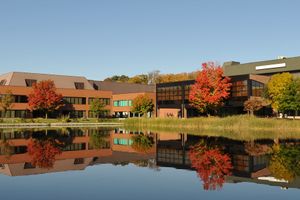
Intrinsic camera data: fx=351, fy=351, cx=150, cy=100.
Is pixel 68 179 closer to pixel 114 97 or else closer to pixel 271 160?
pixel 271 160

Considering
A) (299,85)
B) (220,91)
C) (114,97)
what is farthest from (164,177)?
(114,97)

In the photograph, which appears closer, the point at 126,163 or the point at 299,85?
the point at 126,163

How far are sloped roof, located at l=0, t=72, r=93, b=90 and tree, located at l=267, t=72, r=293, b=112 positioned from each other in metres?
53.1

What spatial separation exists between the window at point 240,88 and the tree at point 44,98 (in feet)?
122

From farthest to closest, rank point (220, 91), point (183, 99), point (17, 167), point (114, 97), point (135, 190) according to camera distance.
→ point (114, 97)
point (183, 99)
point (220, 91)
point (17, 167)
point (135, 190)

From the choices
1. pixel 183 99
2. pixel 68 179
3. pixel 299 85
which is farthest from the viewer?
pixel 183 99

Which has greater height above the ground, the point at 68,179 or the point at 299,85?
the point at 299,85

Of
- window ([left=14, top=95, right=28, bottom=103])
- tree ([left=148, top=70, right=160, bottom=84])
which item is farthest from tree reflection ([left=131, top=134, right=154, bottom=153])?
tree ([left=148, top=70, right=160, bottom=84])

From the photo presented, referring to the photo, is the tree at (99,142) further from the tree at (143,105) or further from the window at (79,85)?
the window at (79,85)

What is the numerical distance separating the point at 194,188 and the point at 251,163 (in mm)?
5944

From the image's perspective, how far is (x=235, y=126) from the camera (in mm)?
42125

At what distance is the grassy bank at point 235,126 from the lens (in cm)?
3753

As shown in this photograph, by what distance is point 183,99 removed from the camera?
68.9 m

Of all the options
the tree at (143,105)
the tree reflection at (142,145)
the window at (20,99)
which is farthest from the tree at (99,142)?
the window at (20,99)
